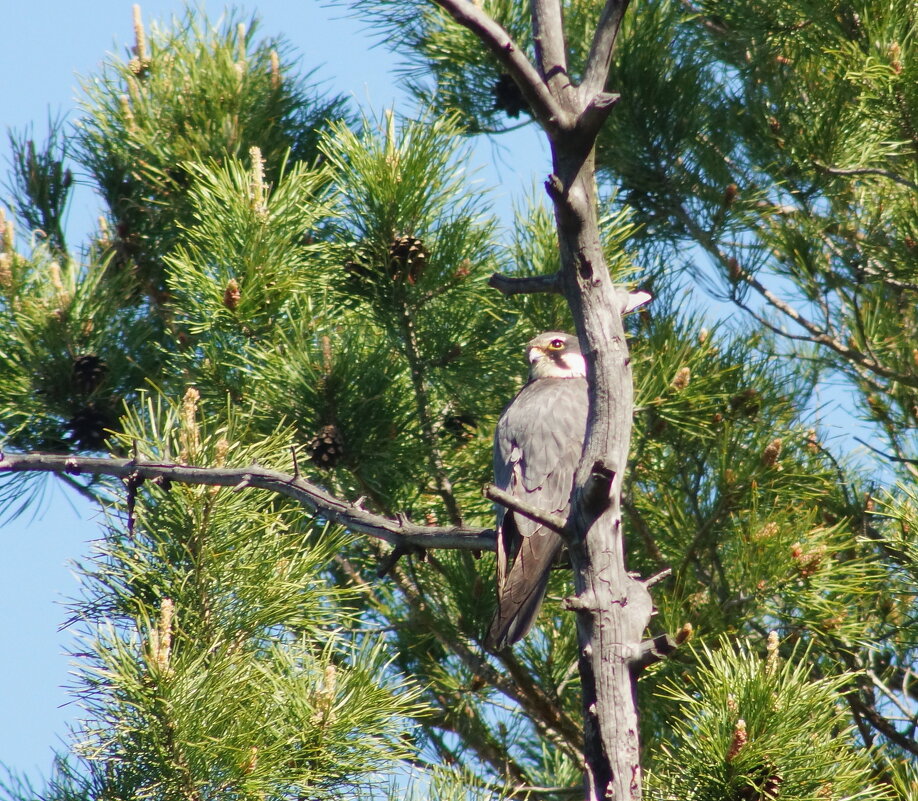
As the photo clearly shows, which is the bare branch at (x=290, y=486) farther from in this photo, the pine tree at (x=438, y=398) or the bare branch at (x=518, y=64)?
the bare branch at (x=518, y=64)

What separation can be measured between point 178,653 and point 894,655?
7.34ft

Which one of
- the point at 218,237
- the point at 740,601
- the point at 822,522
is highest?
the point at 218,237

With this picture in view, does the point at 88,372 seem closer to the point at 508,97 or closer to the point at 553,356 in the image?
the point at 553,356

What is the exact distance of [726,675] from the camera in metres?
1.93

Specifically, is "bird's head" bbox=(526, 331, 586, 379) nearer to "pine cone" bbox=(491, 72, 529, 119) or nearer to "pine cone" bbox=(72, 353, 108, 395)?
"pine cone" bbox=(491, 72, 529, 119)

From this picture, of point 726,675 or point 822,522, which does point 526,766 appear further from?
point 726,675

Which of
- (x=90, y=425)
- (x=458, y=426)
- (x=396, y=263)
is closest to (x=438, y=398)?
(x=458, y=426)

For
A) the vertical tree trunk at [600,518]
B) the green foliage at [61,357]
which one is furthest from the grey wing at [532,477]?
the green foliage at [61,357]

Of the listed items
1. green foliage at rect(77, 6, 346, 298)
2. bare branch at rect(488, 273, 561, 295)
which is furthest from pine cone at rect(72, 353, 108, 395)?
bare branch at rect(488, 273, 561, 295)

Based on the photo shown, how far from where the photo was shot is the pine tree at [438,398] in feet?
6.57

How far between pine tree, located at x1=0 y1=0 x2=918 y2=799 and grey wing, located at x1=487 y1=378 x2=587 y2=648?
15 centimetres

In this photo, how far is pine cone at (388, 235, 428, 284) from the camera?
9.17 ft

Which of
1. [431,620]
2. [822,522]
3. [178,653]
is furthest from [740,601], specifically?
[178,653]

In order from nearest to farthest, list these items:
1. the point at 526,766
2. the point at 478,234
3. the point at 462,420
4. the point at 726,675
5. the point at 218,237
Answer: the point at 726,675, the point at 218,237, the point at 478,234, the point at 462,420, the point at 526,766
